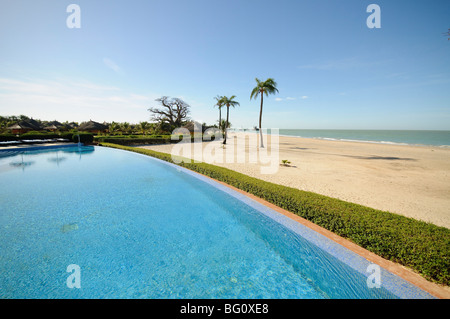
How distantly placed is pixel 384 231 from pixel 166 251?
17.8 ft

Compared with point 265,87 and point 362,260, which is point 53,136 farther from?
point 362,260

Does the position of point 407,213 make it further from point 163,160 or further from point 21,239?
point 163,160

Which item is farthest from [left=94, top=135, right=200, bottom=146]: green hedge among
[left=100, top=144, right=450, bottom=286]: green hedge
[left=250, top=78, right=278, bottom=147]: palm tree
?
[left=100, top=144, right=450, bottom=286]: green hedge

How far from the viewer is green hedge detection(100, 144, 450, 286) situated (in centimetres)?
342

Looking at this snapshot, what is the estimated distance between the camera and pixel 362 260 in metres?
3.96

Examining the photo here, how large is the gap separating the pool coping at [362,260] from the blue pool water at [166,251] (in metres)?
0.03

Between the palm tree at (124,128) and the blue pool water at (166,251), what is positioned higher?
the palm tree at (124,128)

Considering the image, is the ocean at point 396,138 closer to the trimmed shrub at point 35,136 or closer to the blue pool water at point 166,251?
the blue pool water at point 166,251

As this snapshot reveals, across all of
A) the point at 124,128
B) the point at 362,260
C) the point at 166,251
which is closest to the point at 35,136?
the point at 124,128

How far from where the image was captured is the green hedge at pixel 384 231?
135 inches

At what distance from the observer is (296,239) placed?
16.5 feet

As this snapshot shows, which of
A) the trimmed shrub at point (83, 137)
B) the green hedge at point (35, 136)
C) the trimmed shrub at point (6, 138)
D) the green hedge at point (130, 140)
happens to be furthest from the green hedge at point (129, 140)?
the trimmed shrub at point (6, 138)

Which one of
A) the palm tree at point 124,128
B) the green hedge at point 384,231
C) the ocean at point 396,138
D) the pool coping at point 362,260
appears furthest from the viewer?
the ocean at point 396,138
